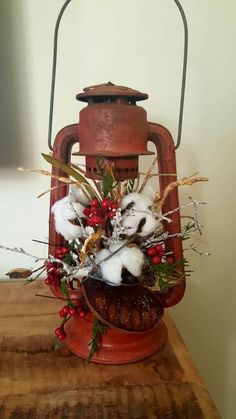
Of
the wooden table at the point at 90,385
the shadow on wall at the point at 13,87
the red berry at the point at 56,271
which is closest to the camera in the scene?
the wooden table at the point at 90,385

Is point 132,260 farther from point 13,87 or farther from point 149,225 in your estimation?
point 13,87

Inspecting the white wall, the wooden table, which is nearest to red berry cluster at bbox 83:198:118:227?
the wooden table

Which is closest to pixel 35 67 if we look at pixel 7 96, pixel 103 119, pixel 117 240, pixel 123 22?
pixel 7 96

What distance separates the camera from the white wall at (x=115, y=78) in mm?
745

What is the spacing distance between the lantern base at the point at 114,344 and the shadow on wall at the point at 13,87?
44 centimetres

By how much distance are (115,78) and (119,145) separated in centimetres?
37

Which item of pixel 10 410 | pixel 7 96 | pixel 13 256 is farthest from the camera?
pixel 13 256

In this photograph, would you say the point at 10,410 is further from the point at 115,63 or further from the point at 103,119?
the point at 115,63

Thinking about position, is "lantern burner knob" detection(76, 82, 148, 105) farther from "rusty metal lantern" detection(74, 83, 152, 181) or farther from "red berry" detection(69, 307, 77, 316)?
"red berry" detection(69, 307, 77, 316)

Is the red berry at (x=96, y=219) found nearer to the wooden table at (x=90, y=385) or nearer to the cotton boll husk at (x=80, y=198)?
the cotton boll husk at (x=80, y=198)

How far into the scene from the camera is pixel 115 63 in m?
0.77

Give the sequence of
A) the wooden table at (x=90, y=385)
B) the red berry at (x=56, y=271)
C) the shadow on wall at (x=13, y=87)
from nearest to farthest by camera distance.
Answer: the wooden table at (x=90, y=385)
the red berry at (x=56, y=271)
the shadow on wall at (x=13, y=87)

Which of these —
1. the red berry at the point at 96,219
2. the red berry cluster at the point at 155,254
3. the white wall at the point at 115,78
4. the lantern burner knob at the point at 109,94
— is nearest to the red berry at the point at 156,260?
the red berry cluster at the point at 155,254

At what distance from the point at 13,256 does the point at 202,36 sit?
0.72 meters
